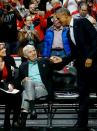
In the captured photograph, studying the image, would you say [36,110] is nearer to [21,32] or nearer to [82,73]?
[82,73]

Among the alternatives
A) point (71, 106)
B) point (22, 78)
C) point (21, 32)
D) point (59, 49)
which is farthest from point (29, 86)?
point (21, 32)

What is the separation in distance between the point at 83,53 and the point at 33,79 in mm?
1265

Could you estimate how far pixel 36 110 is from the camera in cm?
992

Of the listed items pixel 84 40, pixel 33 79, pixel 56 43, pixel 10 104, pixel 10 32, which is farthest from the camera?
pixel 10 32

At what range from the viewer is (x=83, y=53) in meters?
8.41

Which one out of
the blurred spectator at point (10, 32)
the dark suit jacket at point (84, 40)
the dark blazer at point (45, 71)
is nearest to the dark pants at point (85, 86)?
the dark suit jacket at point (84, 40)

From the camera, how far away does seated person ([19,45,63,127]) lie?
29.7 ft

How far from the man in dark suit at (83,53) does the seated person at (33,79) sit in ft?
2.05

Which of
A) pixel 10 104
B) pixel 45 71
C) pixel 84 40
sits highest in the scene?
pixel 84 40

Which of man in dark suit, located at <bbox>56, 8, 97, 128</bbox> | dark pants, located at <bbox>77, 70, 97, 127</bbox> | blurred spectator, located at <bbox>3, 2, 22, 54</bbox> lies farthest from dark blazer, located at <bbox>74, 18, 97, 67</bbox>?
blurred spectator, located at <bbox>3, 2, 22, 54</bbox>

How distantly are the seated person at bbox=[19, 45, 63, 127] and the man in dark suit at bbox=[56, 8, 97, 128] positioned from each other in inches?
24.6

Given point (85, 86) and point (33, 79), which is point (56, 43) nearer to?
point (33, 79)

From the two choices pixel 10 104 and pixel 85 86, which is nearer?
pixel 85 86

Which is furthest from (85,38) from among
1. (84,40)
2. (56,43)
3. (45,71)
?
(56,43)
